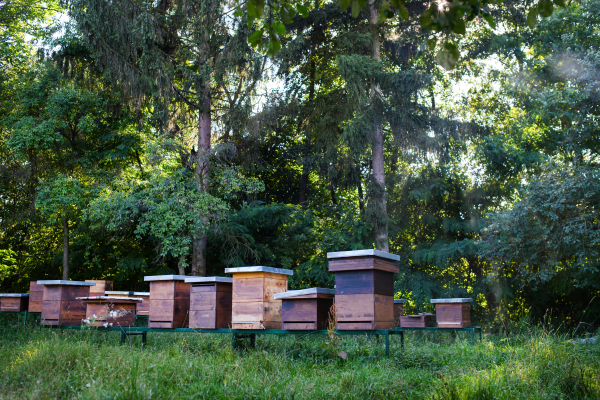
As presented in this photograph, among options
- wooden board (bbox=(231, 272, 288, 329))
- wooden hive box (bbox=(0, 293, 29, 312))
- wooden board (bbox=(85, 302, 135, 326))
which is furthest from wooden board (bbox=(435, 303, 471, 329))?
wooden hive box (bbox=(0, 293, 29, 312))

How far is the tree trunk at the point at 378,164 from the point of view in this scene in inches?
566

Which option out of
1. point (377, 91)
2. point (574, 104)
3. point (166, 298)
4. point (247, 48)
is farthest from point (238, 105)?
point (574, 104)

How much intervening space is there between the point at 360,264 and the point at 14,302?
9.50 meters

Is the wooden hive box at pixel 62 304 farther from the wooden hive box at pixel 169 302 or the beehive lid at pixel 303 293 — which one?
the beehive lid at pixel 303 293

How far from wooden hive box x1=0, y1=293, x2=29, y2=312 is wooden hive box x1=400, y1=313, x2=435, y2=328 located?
9.03m

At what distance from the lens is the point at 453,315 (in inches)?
381

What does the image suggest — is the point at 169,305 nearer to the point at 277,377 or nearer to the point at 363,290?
the point at 277,377

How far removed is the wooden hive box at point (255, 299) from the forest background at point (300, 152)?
5821 mm

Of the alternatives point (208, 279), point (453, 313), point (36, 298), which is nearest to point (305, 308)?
point (208, 279)

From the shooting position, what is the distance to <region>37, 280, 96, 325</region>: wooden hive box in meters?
8.29

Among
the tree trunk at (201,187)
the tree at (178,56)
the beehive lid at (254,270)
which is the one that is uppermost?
the tree at (178,56)

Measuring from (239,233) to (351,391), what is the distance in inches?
394

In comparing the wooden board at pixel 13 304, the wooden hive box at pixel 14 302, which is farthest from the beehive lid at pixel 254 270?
the wooden board at pixel 13 304

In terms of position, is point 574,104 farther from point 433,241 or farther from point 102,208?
point 102,208
